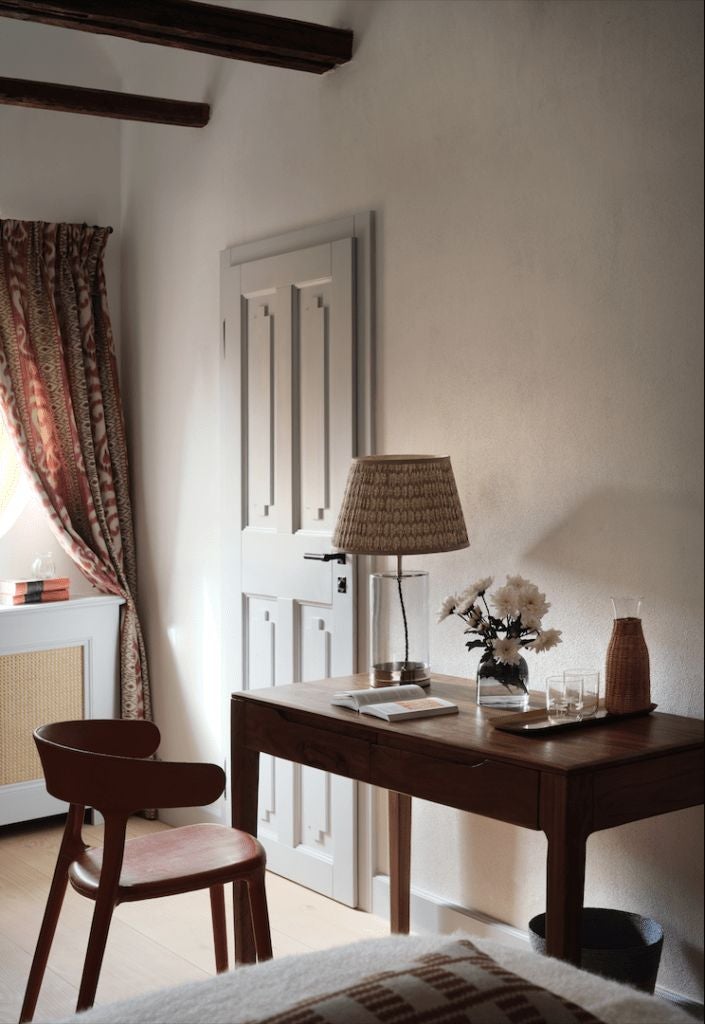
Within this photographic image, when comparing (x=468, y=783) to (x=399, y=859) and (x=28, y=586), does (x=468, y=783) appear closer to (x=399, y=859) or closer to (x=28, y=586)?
(x=399, y=859)

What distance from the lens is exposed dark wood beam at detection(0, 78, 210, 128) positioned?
4039 mm

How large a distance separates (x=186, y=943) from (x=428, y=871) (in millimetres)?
714

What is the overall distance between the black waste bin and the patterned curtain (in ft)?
7.55

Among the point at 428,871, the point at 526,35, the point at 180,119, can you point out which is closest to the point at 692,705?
the point at 428,871

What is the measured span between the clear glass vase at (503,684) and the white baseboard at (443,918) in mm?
627

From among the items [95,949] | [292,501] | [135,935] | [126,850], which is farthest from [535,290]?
[135,935]

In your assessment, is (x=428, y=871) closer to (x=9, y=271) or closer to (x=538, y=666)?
(x=538, y=666)

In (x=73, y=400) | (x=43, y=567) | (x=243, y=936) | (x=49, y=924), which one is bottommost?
(x=243, y=936)

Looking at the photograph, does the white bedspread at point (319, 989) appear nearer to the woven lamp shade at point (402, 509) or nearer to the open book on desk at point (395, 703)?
the open book on desk at point (395, 703)

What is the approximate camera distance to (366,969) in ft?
4.78

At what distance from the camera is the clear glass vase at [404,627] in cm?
307

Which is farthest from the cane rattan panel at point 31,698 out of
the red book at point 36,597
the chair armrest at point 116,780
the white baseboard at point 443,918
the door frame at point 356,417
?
the chair armrest at point 116,780

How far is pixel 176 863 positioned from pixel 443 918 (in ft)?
3.30

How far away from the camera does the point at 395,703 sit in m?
2.80
